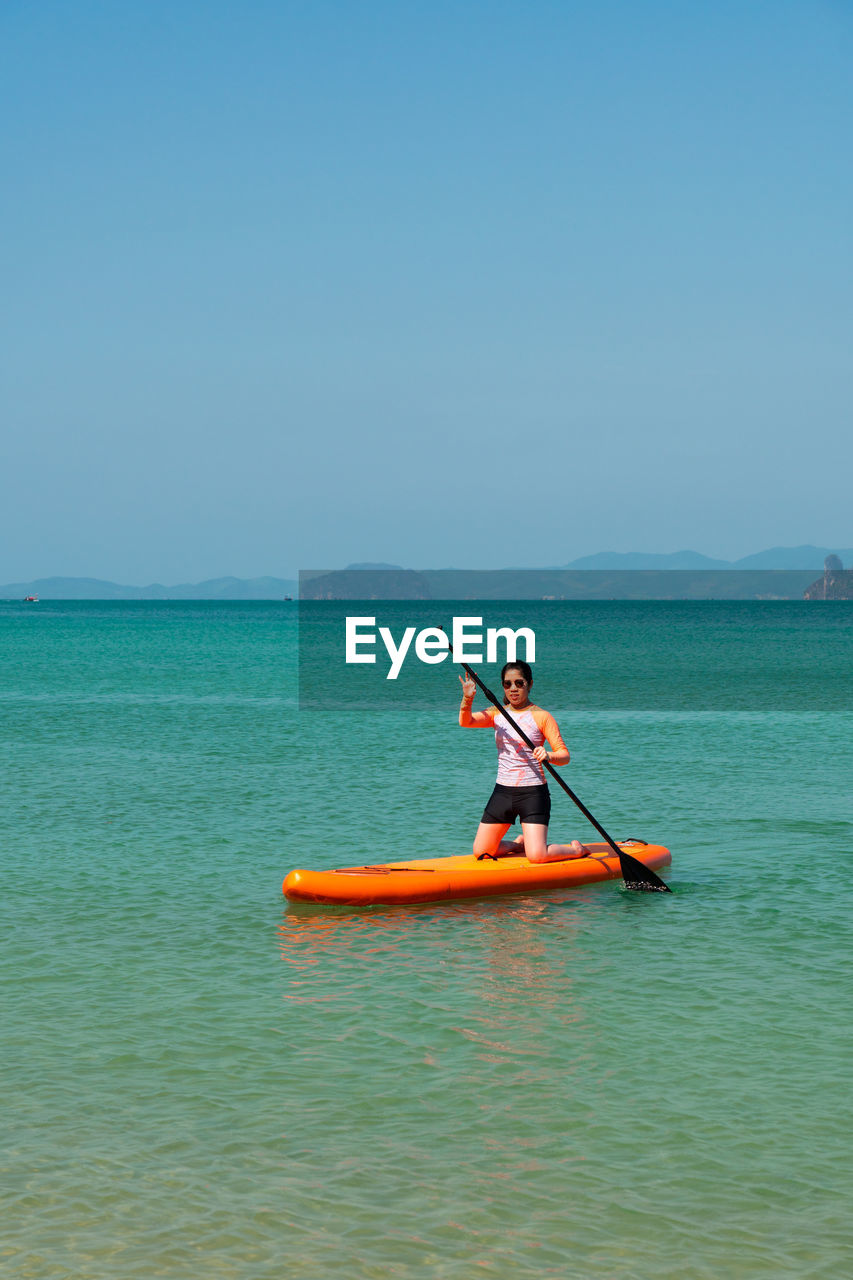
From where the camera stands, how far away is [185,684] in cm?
4378

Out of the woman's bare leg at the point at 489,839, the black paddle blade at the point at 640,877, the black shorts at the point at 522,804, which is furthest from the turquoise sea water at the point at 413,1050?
the black shorts at the point at 522,804

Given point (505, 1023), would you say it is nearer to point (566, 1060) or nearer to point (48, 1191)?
point (566, 1060)

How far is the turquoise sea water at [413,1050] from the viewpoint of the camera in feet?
18.1

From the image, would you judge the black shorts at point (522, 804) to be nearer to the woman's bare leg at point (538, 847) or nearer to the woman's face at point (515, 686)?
the woman's bare leg at point (538, 847)

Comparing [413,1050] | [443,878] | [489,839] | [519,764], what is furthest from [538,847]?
[413,1050]

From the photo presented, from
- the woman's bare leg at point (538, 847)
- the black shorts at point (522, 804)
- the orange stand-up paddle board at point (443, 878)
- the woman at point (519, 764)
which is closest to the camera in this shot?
the orange stand-up paddle board at point (443, 878)

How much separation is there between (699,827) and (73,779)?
9345 mm

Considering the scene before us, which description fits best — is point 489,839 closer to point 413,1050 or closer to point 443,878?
point 443,878

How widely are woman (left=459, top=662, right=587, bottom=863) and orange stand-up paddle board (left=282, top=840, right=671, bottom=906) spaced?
18cm

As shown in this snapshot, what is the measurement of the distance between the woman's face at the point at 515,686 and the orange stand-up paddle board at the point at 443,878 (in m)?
1.51

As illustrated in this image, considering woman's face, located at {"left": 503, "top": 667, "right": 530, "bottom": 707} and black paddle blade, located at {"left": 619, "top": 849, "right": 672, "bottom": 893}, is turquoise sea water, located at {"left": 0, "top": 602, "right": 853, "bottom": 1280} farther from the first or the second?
woman's face, located at {"left": 503, "top": 667, "right": 530, "bottom": 707}

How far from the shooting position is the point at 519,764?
11375mm

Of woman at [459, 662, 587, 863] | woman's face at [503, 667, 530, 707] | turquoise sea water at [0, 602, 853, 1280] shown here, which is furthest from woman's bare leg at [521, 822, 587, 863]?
woman's face at [503, 667, 530, 707]

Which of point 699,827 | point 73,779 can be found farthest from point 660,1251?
point 73,779
